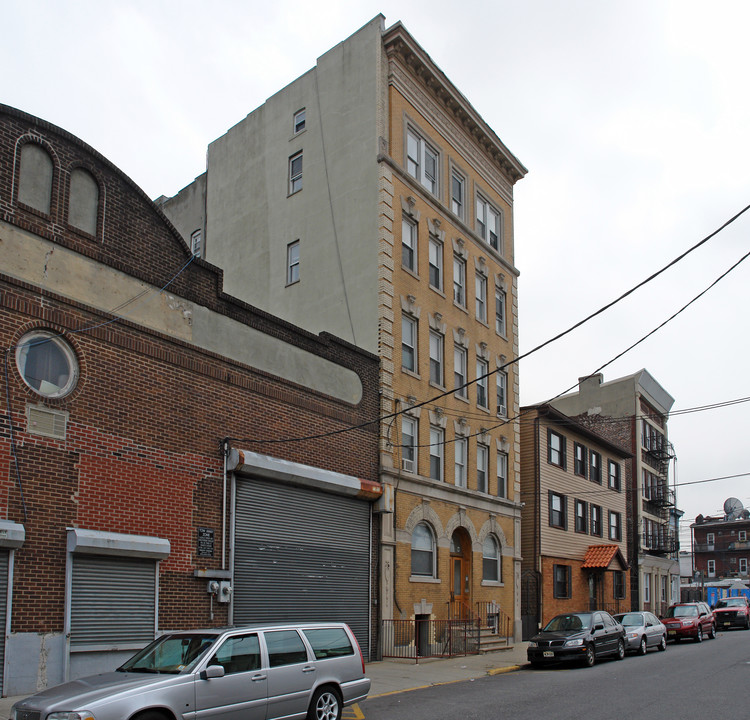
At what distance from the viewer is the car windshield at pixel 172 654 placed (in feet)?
33.6

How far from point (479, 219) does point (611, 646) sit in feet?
50.7

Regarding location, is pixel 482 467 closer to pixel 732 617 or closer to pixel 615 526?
pixel 615 526

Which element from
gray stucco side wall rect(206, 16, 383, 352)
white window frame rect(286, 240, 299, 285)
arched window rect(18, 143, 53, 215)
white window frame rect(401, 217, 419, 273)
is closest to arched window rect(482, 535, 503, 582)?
gray stucco side wall rect(206, 16, 383, 352)

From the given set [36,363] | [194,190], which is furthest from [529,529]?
[36,363]

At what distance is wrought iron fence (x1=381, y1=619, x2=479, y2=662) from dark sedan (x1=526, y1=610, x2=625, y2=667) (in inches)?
105

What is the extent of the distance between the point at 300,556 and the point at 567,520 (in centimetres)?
1953

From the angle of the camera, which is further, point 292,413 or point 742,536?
point 742,536

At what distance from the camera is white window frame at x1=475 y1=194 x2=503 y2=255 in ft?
101

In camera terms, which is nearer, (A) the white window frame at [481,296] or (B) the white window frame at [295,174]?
(B) the white window frame at [295,174]

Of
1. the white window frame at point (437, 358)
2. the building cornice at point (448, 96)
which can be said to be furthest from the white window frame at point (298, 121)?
the white window frame at point (437, 358)

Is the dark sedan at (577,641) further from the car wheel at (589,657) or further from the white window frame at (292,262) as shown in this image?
the white window frame at (292,262)

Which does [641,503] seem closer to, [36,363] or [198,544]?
[198,544]

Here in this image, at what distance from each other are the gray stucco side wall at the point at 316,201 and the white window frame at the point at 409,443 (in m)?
2.58

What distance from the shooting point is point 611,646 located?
23.1 meters
